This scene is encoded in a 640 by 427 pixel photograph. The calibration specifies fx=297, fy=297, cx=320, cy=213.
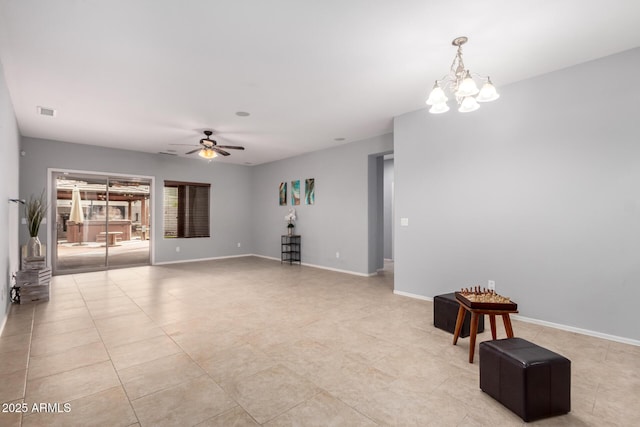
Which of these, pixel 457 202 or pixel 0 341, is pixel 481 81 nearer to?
pixel 457 202

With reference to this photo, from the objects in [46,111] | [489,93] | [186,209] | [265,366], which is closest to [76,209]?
[186,209]

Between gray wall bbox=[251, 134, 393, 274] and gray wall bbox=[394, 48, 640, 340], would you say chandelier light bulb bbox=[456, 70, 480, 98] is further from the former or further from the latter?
gray wall bbox=[251, 134, 393, 274]

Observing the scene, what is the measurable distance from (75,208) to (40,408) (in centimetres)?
614

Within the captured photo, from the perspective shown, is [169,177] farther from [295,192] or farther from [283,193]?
[295,192]

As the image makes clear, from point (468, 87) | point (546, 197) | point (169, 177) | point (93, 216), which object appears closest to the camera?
point (468, 87)

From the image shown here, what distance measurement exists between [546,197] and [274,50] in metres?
3.41

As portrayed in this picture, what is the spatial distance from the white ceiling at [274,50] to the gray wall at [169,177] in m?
1.94

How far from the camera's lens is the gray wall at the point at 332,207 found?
6.35 meters

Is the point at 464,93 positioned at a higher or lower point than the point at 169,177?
lower

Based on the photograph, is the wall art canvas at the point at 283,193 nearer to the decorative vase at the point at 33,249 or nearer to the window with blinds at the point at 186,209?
the window with blinds at the point at 186,209

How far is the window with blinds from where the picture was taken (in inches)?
314

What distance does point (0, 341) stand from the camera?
9.78ft

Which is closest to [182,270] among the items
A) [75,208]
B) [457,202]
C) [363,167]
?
[75,208]

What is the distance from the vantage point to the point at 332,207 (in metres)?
7.03
